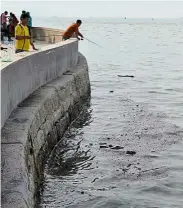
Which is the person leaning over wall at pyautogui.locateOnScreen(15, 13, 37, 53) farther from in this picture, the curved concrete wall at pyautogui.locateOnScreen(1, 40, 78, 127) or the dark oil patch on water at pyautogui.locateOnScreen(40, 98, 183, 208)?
the dark oil patch on water at pyautogui.locateOnScreen(40, 98, 183, 208)

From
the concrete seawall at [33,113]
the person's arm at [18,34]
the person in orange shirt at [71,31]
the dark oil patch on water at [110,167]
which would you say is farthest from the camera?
the person in orange shirt at [71,31]

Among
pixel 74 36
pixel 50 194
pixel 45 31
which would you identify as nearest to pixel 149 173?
pixel 50 194

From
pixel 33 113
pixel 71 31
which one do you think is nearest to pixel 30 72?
pixel 33 113

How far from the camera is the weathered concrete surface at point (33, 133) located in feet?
18.0

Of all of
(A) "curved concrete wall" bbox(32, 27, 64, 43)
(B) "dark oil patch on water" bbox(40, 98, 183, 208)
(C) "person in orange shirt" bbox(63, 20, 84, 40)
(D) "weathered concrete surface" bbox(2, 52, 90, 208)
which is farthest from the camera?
(A) "curved concrete wall" bbox(32, 27, 64, 43)

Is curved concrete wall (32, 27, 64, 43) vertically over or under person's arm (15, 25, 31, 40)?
under

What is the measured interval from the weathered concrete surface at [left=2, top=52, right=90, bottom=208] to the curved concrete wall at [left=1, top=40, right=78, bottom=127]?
16 centimetres

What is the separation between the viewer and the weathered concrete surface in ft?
18.0

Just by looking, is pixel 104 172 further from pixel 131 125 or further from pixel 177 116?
pixel 177 116

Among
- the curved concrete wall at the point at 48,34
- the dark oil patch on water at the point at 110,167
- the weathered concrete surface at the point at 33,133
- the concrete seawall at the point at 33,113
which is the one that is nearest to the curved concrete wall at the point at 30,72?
the concrete seawall at the point at 33,113

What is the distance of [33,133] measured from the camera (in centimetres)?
761

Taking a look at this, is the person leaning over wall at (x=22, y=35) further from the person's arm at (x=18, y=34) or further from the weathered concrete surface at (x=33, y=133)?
the weathered concrete surface at (x=33, y=133)

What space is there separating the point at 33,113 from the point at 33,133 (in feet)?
1.64

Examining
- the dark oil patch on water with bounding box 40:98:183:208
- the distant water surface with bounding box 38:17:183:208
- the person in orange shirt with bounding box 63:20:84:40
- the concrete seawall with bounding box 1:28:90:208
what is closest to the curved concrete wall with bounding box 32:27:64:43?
the person in orange shirt with bounding box 63:20:84:40
